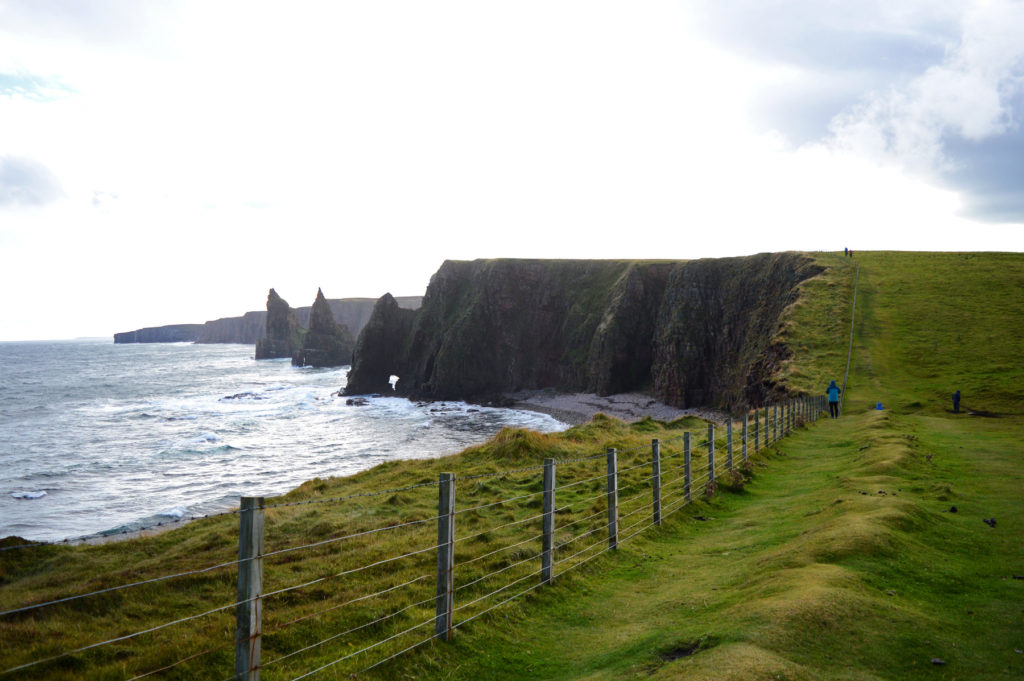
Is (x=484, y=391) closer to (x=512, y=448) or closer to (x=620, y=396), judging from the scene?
(x=620, y=396)

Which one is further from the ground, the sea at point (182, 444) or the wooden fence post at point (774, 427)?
the wooden fence post at point (774, 427)

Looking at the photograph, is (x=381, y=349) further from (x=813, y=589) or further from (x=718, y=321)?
(x=813, y=589)

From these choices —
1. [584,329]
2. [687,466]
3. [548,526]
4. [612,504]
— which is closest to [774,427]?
[687,466]

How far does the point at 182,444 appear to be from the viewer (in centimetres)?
5412

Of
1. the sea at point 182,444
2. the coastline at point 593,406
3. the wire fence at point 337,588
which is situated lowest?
the sea at point 182,444

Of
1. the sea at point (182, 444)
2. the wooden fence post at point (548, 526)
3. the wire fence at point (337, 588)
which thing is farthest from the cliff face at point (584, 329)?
the wooden fence post at point (548, 526)

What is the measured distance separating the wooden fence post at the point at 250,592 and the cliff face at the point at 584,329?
65.5 meters

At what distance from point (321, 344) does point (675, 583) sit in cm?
16625

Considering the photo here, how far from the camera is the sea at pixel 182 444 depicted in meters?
33.8

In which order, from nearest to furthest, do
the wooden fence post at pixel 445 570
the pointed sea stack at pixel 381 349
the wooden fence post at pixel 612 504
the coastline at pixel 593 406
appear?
the wooden fence post at pixel 445 570 → the wooden fence post at pixel 612 504 → the coastline at pixel 593 406 → the pointed sea stack at pixel 381 349

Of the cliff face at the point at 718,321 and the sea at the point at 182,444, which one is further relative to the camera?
the cliff face at the point at 718,321

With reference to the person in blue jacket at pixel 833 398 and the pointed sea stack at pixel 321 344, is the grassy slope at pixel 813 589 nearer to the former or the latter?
the person in blue jacket at pixel 833 398

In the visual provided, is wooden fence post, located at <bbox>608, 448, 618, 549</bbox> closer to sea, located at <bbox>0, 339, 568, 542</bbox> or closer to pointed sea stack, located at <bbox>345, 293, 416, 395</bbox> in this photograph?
sea, located at <bbox>0, 339, 568, 542</bbox>

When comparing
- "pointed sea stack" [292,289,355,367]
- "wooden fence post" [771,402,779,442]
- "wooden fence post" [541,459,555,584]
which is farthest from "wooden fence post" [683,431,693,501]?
"pointed sea stack" [292,289,355,367]
